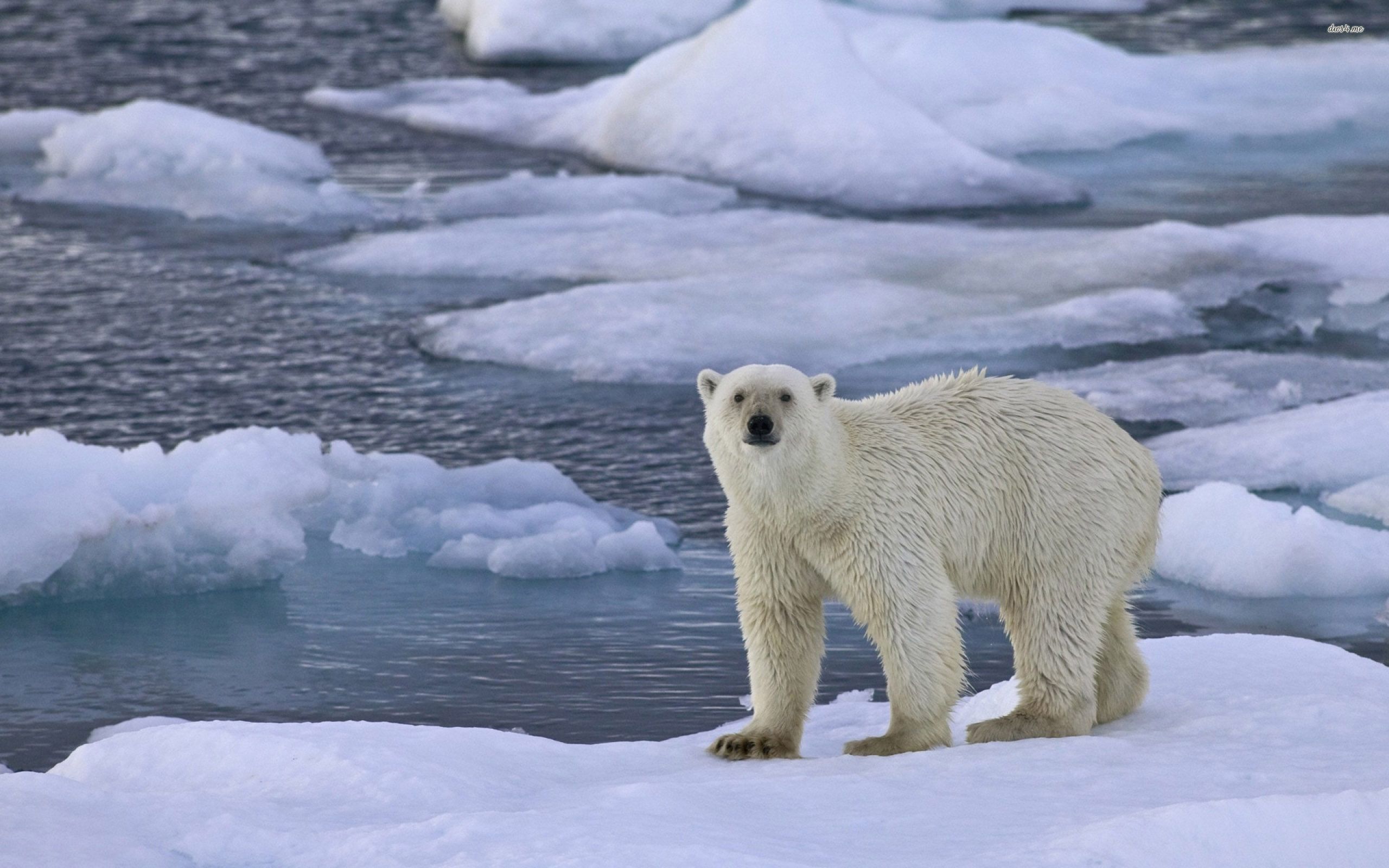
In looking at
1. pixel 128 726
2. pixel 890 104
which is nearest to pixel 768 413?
pixel 128 726

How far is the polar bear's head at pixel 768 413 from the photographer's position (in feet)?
14.0

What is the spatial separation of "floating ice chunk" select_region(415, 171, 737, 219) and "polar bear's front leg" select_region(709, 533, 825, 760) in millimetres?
9595

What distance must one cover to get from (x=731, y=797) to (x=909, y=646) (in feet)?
2.44

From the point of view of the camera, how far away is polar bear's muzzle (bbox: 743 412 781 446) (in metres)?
4.24

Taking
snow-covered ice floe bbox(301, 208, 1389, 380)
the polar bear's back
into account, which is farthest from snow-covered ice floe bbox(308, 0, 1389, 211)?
the polar bear's back

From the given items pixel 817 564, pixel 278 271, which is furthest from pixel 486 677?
pixel 278 271

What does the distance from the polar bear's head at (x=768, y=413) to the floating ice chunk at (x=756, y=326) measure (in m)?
5.57

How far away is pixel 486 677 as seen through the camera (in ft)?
21.2

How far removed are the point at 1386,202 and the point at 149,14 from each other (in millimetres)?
17369

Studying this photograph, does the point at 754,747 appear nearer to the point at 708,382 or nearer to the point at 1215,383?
the point at 708,382

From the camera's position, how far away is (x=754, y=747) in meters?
4.48

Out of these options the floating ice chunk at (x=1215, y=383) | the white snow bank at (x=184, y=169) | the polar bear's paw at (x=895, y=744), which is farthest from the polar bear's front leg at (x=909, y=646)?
the white snow bank at (x=184, y=169)

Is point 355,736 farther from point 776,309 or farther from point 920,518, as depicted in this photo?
point 776,309

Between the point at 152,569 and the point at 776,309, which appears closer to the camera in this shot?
the point at 152,569
